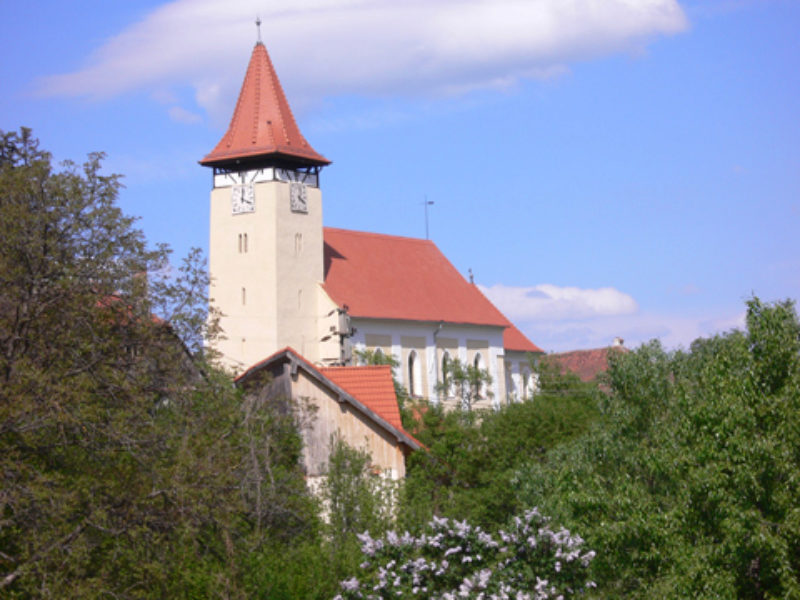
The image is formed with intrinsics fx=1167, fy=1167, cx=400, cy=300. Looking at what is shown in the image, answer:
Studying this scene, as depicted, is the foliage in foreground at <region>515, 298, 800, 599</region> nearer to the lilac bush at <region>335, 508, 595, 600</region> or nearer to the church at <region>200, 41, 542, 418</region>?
the lilac bush at <region>335, 508, 595, 600</region>

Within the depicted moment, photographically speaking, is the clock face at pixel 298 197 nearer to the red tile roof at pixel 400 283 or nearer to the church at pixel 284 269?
the church at pixel 284 269

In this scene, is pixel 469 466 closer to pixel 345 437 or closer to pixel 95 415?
pixel 345 437

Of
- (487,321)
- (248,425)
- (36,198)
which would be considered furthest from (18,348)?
(487,321)

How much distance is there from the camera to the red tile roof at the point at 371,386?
24453 mm

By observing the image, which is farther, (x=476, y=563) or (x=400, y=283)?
(x=400, y=283)

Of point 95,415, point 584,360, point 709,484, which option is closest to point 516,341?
point 584,360

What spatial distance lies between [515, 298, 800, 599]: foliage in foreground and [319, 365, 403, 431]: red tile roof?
4.86 m

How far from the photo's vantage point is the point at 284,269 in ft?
153

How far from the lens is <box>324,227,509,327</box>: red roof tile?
164 ft

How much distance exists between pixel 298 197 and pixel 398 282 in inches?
294

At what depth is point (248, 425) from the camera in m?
20.0

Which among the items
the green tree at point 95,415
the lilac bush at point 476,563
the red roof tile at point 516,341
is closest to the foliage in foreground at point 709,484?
the lilac bush at point 476,563

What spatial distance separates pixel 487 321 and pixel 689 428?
38573 millimetres

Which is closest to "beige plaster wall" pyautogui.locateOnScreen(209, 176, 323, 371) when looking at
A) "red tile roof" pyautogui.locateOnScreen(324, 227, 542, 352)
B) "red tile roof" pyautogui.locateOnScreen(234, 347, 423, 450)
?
"red tile roof" pyautogui.locateOnScreen(324, 227, 542, 352)
